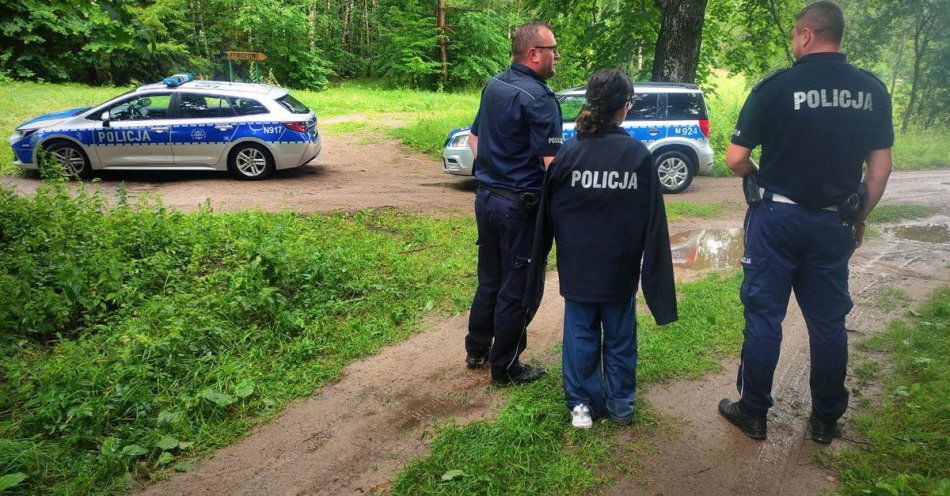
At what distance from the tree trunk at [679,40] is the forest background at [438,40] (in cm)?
2

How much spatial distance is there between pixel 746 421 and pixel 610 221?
1.37m

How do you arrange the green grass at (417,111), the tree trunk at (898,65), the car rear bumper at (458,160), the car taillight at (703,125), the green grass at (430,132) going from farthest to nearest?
the tree trunk at (898,65)
the green grass at (417,111)
the green grass at (430,132)
the car taillight at (703,125)
the car rear bumper at (458,160)

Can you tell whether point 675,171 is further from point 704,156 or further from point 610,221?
point 610,221

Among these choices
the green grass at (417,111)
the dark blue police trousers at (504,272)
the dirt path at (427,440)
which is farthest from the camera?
the green grass at (417,111)

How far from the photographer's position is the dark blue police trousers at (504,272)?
12.4ft

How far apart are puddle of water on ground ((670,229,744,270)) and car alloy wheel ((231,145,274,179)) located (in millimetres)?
7018

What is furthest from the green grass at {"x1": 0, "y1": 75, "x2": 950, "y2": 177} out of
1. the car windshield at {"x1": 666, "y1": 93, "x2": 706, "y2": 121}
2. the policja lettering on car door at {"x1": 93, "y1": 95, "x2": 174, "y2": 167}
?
the car windshield at {"x1": 666, "y1": 93, "x2": 706, "y2": 121}

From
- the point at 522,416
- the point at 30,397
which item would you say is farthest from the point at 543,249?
the point at 30,397

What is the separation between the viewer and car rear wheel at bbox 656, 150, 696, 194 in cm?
1112

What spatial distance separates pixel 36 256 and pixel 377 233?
3.44 m

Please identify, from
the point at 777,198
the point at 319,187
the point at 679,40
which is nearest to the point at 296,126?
the point at 319,187

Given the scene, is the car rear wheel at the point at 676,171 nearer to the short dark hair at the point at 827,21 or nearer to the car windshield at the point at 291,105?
the car windshield at the point at 291,105

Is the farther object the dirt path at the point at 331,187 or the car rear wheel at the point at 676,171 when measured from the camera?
the car rear wheel at the point at 676,171

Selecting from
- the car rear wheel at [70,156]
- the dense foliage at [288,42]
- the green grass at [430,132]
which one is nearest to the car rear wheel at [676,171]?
the green grass at [430,132]
